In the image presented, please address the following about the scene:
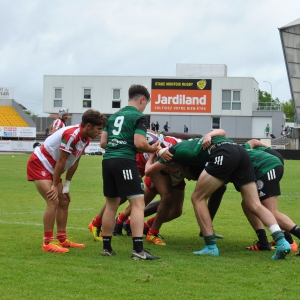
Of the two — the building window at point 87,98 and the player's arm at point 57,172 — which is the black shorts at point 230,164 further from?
the building window at point 87,98

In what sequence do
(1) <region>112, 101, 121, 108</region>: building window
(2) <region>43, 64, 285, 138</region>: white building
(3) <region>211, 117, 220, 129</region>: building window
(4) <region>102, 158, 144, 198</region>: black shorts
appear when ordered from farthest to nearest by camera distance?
(1) <region>112, 101, 121, 108</region>: building window < (3) <region>211, 117, 220, 129</region>: building window < (2) <region>43, 64, 285, 138</region>: white building < (4) <region>102, 158, 144, 198</region>: black shorts

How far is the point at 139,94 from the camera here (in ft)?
25.4

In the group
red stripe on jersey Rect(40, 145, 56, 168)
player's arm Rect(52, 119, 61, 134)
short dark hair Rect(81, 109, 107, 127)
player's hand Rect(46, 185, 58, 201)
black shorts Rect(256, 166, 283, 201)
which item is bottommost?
player's hand Rect(46, 185, 58, 201)

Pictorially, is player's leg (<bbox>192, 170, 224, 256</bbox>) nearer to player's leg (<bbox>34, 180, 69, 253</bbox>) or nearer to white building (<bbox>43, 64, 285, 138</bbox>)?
player's leg (<bbox>34, 180, 69, 253</bbox>)

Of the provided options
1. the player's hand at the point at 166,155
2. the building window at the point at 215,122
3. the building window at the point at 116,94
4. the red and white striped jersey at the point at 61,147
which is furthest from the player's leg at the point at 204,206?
the building window at the point at 116,94

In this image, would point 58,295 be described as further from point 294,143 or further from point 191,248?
point 294,143

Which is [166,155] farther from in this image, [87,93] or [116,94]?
[87,93]

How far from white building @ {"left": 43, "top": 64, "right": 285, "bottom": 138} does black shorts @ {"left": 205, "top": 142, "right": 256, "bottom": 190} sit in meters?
59.1

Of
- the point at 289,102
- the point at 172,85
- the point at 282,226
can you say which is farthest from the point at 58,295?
the point at 289,102

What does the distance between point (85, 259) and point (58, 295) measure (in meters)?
1.86

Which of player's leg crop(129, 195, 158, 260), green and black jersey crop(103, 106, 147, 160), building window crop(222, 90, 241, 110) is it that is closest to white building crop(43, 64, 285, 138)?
building window crop(222, 90, 241, 110)

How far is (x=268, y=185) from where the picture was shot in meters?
8.25

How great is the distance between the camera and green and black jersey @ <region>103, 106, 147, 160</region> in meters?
7.50

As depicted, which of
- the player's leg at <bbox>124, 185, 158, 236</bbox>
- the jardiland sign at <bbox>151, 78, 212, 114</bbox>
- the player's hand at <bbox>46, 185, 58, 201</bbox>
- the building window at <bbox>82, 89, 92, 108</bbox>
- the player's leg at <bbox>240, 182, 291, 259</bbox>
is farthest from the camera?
the building window at <bbox>82, 89, 92, 108</bbox>
